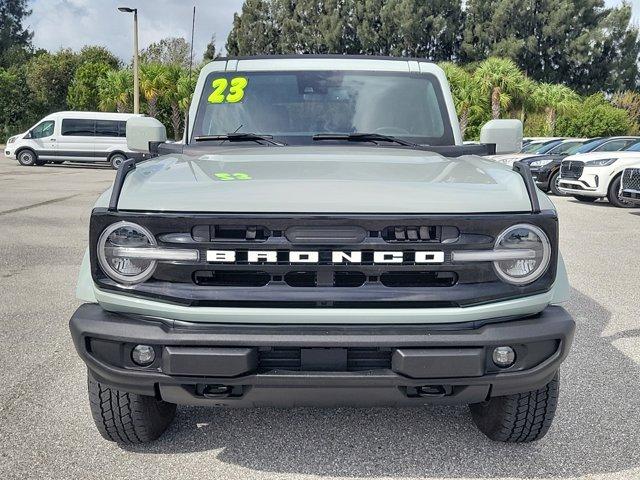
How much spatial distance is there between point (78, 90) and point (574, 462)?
4009 centimetres

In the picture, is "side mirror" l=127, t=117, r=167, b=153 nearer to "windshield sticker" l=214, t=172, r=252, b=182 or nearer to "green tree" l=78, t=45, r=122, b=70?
"windshield sticker" l=214, t=172, r=252, b=182

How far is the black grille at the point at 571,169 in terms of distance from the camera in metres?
14.4

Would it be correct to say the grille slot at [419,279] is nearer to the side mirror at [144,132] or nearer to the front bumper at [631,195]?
the side mirror at [144,132]

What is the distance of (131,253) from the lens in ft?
8.46

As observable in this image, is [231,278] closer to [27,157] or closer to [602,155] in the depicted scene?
[602,155]

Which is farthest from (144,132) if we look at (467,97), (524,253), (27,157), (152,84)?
(467,97)

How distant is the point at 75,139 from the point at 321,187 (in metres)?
25.1

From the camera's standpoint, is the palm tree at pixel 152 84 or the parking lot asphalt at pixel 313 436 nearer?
the parking lot asphalt at pixel 313 436

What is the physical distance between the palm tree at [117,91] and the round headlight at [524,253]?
33.7m

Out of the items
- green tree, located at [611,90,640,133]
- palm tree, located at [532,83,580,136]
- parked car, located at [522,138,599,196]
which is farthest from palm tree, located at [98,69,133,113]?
green tree, located at [611,90,640,133]

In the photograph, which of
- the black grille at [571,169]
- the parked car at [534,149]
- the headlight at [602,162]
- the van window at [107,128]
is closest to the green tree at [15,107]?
the van window at [107,128]

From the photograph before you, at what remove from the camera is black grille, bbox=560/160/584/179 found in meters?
14.4

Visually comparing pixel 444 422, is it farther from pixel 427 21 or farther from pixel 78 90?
pixel 427 21

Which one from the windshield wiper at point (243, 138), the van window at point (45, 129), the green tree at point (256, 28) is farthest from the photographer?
the green tree at point (256, 28)
